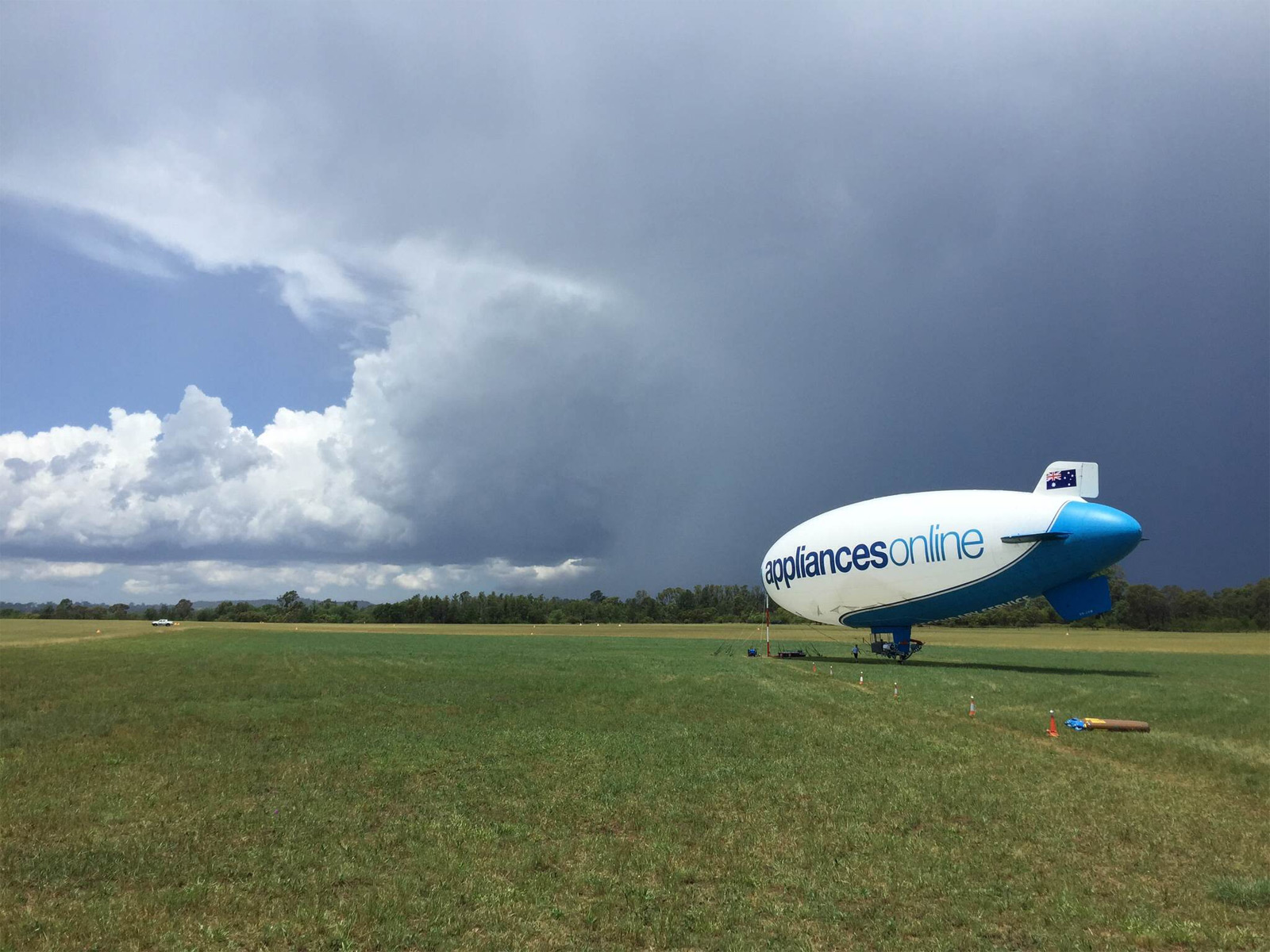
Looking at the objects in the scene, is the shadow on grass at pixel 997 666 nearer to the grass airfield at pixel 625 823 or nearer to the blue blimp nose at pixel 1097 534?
the blue blimp nose at pixel 1097 534

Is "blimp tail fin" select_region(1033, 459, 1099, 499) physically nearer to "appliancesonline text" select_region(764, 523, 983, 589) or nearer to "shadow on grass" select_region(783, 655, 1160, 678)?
"appliancesonline text" select_region(764, 523, 983, 589)

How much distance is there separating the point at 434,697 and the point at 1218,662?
53881 millimetres

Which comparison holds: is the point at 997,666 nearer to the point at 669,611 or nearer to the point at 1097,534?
the point at 1097,534

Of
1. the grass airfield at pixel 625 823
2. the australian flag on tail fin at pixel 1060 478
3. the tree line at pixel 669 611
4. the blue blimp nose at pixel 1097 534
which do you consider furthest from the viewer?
the tree line at pixel 669 611

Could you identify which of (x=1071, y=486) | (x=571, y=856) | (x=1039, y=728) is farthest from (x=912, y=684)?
(x=571, y=856)

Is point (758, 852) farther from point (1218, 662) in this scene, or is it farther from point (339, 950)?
point (1218, 662)

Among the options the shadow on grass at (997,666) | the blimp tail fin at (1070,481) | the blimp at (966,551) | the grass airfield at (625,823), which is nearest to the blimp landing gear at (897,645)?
the blimp at (966,551)

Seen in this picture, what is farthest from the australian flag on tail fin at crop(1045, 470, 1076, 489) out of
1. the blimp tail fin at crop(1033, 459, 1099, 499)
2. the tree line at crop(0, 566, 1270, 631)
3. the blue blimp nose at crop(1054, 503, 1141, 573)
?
the tree line at crop(0, 566, 1270, 631)

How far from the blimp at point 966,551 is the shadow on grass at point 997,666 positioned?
3509mm

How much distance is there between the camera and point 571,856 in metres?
A: 10.3

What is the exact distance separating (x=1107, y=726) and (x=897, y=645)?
23981 millimetres

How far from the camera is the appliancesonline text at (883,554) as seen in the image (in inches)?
1419

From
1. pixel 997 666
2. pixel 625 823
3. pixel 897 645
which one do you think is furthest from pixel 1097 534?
pixel 625 823

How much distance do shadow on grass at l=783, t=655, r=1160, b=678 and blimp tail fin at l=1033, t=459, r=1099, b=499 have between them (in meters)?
10.2
